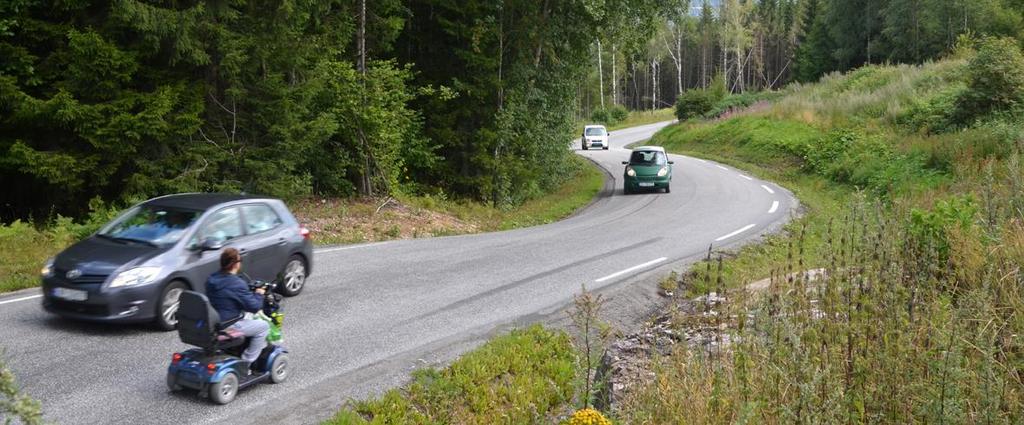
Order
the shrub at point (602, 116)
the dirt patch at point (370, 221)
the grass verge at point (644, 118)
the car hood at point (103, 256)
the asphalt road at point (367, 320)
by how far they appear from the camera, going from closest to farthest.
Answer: the asphalt road at point (367, 320) < the car hood at point (103, 256) < the dirt patch at point (370, 221) < the grass verge at point (644, 118) < the shrub at point (602, 116)

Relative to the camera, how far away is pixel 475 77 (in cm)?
2312

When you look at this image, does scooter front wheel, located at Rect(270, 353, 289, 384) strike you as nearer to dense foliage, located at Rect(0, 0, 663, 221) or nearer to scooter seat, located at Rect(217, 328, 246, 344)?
scooter seat, located at Rect(217, 328, 246, 344)

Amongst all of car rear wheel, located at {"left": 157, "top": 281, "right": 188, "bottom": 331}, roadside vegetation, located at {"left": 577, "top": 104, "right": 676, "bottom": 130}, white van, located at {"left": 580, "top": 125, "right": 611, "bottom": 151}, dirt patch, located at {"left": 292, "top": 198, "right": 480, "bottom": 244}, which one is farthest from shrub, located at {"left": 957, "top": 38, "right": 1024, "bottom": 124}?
roadside vegetation, located at {"left": 577, "top": 104, "right": 676, "bottom": 130}

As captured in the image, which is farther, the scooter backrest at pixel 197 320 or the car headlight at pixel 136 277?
the car headlight at pixel 136 277

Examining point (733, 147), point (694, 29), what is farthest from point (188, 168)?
point (694, 29)

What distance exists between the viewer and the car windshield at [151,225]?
870 centimetres

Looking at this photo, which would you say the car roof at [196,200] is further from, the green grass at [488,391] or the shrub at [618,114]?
the shrub at [618,114]

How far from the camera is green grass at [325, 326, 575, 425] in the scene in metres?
6.43

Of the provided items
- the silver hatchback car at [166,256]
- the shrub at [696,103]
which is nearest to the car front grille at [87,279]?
the silver hatchback car at [166,256]

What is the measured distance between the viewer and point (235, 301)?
6.68 m

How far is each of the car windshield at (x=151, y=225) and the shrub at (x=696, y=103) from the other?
2007 inches

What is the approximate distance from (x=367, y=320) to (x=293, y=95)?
9.68 metres

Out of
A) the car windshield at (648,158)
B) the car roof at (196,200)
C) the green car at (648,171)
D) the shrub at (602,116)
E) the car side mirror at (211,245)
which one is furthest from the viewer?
the shrub at (602,116)

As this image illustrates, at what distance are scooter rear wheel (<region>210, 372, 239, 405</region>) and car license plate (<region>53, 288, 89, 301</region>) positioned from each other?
2534mm
